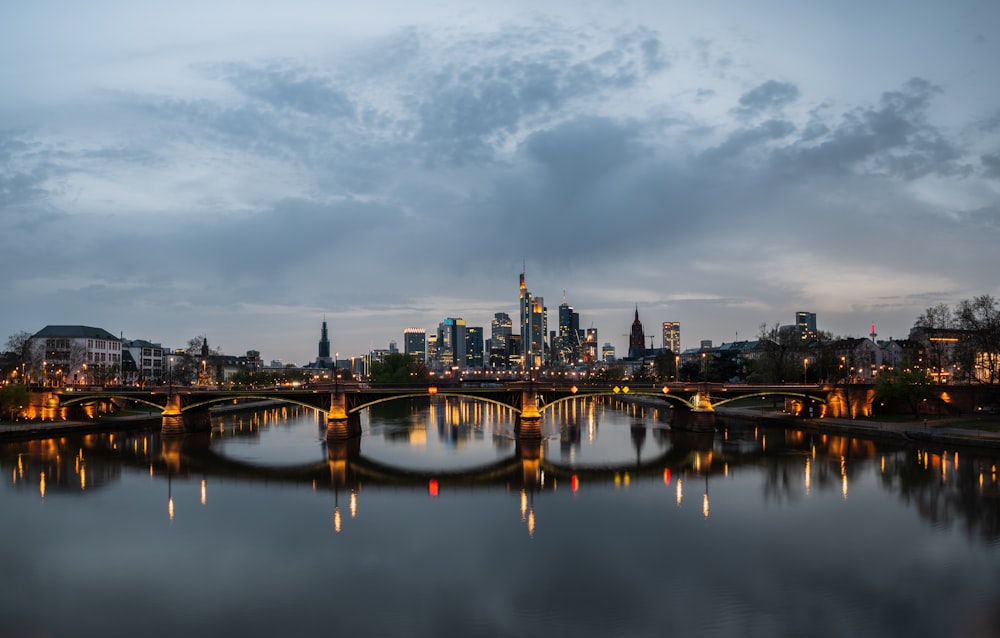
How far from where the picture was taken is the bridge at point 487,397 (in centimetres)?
7844

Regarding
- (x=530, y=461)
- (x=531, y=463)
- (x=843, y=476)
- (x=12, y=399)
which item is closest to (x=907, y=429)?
(x=843, y=476)

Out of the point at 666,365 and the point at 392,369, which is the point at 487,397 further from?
the point at 666,365

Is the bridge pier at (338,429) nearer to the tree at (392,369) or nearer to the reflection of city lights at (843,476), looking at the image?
the reflection of city lights at (843,476)

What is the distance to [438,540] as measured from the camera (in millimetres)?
36469

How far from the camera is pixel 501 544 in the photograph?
35656mm

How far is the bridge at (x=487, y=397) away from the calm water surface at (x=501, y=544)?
437 inches

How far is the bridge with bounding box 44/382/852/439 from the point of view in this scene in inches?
3088

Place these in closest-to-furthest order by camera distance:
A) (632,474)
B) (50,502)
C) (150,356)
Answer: (50,502), (632,474), (150,356)

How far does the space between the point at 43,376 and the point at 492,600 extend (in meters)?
120

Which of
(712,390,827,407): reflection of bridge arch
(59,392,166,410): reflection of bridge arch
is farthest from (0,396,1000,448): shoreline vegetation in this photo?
(712,390,827,407): reflection of bridge arch

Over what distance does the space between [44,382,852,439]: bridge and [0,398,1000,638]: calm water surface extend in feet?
36.4

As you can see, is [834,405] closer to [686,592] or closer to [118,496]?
[686,592]

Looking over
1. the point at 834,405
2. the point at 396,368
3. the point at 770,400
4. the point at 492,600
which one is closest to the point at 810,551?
the point at 492,600

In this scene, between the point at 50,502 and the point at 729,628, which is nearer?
the point at 729,628
